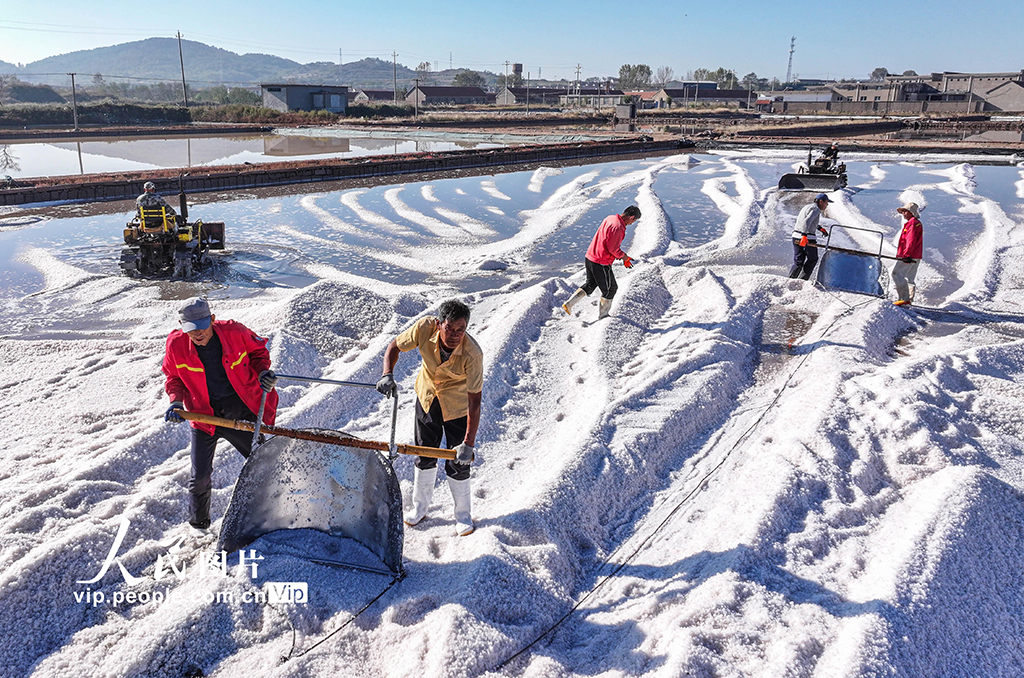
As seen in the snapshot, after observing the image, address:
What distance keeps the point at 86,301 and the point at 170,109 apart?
48.3 metres

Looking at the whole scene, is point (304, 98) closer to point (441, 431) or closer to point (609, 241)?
point (609, 241)

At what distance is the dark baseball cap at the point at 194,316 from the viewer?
3.52 m

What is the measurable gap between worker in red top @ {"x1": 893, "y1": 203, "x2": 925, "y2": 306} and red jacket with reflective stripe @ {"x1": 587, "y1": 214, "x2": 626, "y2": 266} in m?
3.60

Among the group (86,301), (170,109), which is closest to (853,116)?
(170,109)

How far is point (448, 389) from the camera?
3.82m

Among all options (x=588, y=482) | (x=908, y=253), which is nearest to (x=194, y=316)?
(x=588, y=482)

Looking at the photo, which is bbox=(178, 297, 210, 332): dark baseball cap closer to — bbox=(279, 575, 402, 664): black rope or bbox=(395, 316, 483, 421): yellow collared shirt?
bbox=(395, 316, 483, 421): yellow collared shirt

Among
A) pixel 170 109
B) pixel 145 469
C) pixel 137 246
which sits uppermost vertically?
pixel 170 109

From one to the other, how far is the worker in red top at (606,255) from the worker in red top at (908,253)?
3576 mm

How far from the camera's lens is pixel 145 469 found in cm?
479

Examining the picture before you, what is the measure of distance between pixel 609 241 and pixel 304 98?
56505mm

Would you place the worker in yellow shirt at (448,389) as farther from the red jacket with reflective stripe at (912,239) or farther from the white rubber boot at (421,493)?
the red jacket with reflective stripe at (912,239)

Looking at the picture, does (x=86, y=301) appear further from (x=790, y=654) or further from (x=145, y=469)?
(x=790, y=654)

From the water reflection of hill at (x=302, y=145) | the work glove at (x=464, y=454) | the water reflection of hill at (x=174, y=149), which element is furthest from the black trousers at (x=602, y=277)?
the water reflection of hill at (x=302, y=145)
